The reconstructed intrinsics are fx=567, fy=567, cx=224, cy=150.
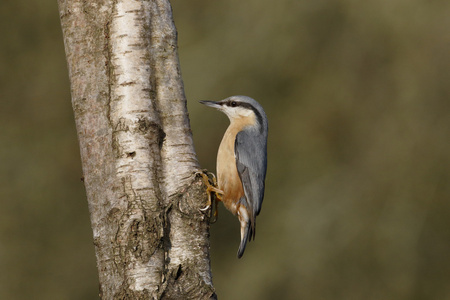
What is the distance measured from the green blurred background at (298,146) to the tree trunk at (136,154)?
4.72 m

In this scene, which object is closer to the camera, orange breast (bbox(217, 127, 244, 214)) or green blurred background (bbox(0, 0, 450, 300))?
orange breast (bbox(217, 127, 244, 214))

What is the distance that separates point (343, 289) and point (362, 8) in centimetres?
391

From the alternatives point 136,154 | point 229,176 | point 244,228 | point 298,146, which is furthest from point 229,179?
point 298,146

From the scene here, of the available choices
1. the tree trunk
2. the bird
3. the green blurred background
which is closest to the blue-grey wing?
the bird

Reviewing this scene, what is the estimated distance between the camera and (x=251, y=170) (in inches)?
153

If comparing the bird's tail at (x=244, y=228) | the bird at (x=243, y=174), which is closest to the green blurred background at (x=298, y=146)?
the bird at (x=243, y=174)

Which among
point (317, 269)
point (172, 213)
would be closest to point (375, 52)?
point (317, 269)

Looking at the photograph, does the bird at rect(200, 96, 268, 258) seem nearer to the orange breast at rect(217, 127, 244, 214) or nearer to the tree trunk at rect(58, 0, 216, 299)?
the orange breast at rect(217, 127, 244, 214)

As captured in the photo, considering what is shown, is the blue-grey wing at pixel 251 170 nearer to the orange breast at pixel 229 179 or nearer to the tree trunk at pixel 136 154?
the orange breast at pixel 229 179

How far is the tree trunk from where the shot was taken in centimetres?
241

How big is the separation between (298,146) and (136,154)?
5.74m

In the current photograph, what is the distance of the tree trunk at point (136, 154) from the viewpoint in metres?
2.41

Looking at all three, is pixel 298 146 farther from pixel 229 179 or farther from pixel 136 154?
pixel 136 154

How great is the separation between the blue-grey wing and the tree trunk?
116 centimetres
